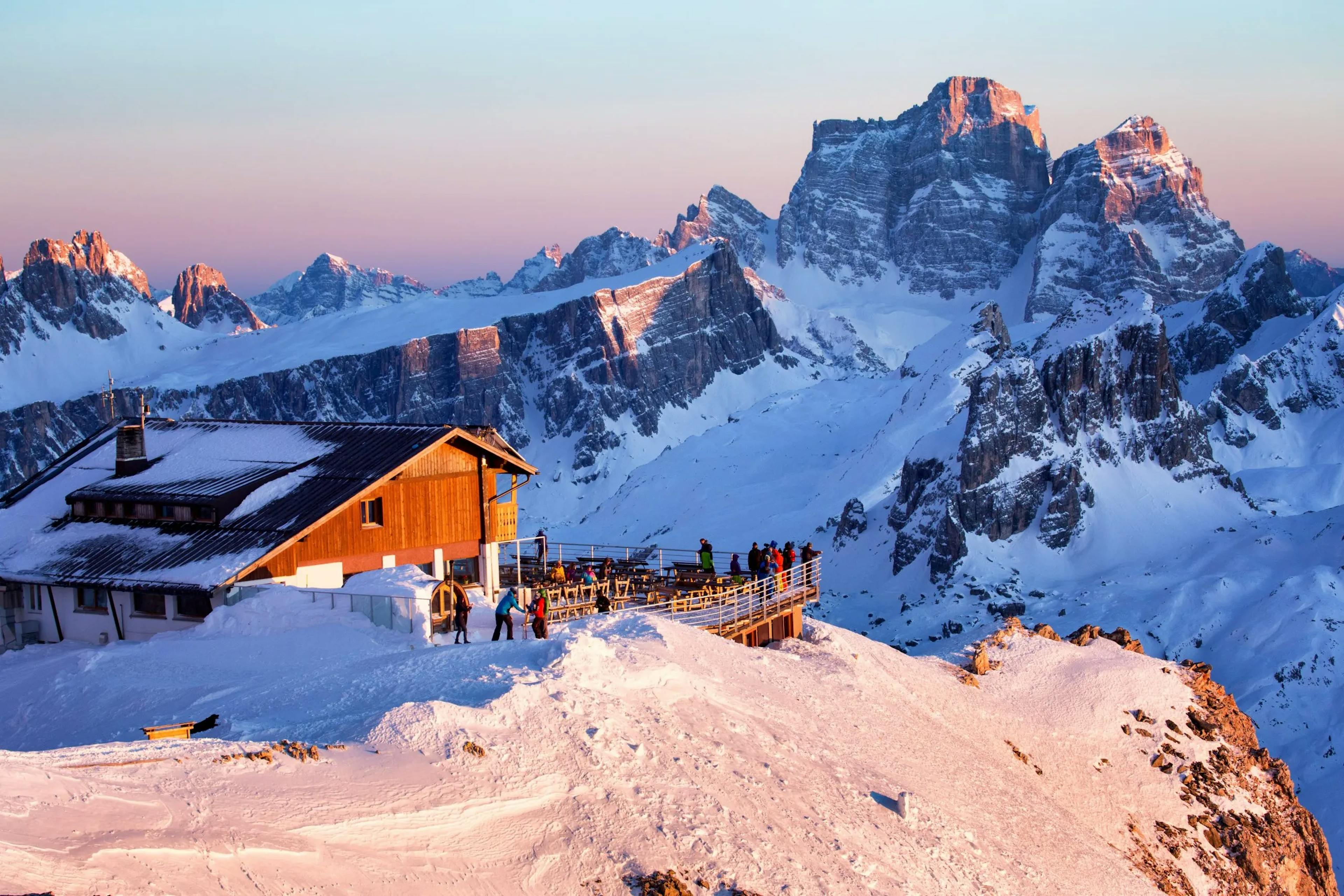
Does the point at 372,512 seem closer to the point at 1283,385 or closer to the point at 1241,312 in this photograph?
the point at 1283,385

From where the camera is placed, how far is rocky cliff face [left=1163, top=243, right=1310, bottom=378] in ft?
546

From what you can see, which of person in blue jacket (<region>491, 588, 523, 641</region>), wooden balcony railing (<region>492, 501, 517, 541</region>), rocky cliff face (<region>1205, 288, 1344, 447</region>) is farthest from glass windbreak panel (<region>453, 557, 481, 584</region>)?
→ rocky cliff face (<region>1205, 288, 1344, 447</region>)

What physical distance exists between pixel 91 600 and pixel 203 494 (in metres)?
3.48

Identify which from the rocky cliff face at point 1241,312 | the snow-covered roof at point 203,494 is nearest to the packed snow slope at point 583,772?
the snow-covered roof at point 203,494

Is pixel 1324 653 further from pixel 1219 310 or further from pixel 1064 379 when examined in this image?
pixel 1219 310

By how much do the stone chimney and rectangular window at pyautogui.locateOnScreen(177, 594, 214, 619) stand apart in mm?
6779

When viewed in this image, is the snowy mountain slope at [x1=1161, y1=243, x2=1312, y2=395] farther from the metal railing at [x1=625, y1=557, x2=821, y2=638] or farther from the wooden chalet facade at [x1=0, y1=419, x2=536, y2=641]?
the wooden chalet facade at [x1=0, y1=419, x2=536, y2=641]

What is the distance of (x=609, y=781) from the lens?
20578 millimetres

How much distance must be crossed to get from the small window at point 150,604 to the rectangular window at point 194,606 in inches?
19.6

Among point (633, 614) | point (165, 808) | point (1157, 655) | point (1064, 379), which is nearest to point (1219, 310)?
point (1064, 379)

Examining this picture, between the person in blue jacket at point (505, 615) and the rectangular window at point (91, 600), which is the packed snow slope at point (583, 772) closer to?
the rectangular window at point (91, 600)

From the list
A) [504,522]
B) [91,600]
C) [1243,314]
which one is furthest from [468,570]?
[1243,314]

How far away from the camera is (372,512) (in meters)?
33.2

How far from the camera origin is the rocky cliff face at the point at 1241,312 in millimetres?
166500
